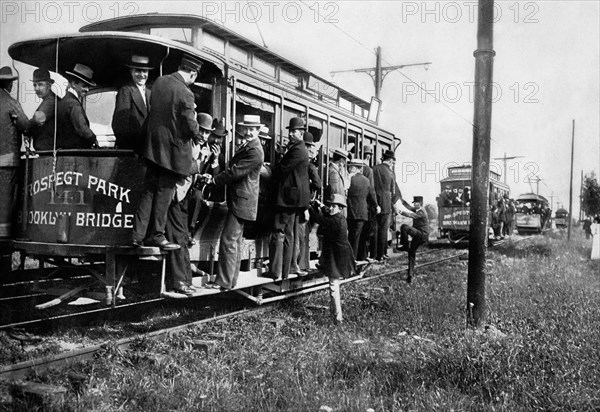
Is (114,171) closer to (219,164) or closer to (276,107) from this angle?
(219,164)

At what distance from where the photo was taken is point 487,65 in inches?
233

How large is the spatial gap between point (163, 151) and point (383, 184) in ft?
18.1

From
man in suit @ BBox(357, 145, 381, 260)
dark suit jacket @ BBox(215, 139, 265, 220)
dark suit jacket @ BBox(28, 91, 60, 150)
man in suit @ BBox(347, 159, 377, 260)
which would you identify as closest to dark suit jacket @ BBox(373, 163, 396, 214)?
man in suit @ BBox(357, 145, 381, 260)

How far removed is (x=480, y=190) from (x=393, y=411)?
301 centimetres

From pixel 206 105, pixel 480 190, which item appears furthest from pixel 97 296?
pixel 480 190

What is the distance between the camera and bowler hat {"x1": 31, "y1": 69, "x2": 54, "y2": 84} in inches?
229

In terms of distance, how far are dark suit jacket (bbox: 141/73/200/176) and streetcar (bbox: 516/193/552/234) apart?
36.9 m

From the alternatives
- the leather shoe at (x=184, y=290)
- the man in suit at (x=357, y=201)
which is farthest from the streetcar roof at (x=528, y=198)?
the leather shoe at (x=184, y=290)

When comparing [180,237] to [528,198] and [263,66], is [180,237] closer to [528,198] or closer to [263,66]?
[263,66]

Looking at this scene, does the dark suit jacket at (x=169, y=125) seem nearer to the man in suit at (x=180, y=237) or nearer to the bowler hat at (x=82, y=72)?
the man in suit at (x=180, y=237)

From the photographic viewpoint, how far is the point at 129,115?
5602 millimetres

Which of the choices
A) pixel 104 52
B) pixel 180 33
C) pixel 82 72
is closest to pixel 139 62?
pixel 104 52

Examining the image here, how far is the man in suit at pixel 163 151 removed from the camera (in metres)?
5.32

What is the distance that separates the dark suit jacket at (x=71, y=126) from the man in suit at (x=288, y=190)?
2.26m
